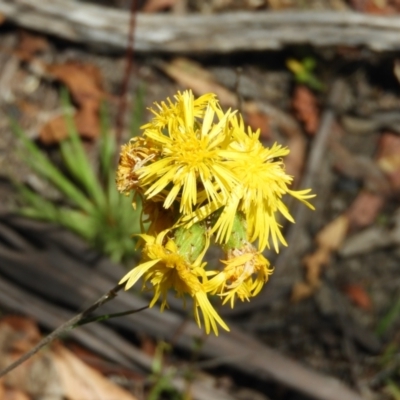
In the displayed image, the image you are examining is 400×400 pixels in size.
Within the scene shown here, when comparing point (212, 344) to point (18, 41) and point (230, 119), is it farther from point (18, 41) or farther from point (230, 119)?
point (18, 41)

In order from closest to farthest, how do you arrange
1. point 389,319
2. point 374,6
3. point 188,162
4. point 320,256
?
point 188,162 → point 389,319 → point 320,256 → point 374,6

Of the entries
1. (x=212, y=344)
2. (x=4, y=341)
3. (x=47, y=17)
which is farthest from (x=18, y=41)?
(x=212, y=344)

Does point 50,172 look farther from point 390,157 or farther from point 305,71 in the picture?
point 390,157

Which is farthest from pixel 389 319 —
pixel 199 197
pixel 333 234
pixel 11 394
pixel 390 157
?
pixel 199 197

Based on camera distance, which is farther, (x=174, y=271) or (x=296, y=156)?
(x=296, y=156)

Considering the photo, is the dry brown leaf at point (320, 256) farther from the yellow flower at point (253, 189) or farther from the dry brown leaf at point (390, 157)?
the yellow flower at point (253, 189)

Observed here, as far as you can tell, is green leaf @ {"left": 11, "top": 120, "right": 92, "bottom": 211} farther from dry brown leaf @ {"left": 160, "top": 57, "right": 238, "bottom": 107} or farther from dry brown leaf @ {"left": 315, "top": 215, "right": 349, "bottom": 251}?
dry brown leaf @ {"left": 315, "top": 215, "right": 349, "bottom": 251}
